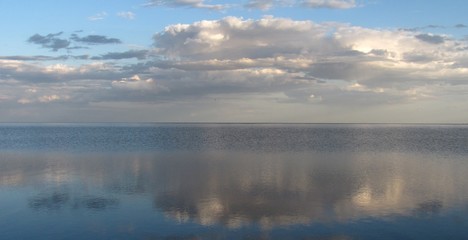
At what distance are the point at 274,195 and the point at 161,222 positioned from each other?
37.6 ft

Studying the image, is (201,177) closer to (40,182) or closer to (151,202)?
(151,202)

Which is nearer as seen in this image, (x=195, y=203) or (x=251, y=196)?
(x=195, y=203)

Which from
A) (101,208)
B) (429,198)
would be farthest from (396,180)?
(101,208)

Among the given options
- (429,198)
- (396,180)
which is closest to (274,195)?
(429,198)

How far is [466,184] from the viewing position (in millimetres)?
42750

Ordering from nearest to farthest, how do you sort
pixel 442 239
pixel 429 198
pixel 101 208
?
pixel 442 239
pixel 101 208
pixel 429 198

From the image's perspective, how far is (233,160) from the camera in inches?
2509

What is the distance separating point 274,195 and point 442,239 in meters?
14.3

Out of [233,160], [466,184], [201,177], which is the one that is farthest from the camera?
[233,160]

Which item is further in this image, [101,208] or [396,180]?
[396,180]

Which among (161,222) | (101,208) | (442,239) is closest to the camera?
(442,239)

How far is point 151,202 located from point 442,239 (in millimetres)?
20222

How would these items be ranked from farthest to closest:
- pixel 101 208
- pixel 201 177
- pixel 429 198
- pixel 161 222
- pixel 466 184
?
pixel 201 177 → pixel 466 184 → pixel 429 198 → pixel 101 208 → pixel 161 222

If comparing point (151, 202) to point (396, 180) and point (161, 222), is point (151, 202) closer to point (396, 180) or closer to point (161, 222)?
point (161, 222)
